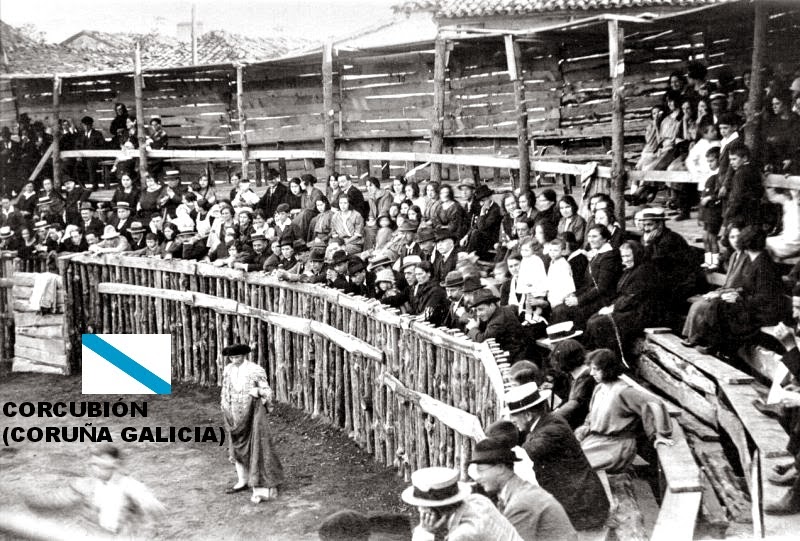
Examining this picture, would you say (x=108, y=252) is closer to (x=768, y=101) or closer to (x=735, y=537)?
(x=768, y=101)

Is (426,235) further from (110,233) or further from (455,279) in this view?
(110,233)

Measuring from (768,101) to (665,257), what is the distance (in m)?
1.93

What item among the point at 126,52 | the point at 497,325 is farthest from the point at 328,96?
the point at 126,52

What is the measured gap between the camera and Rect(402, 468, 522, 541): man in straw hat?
4.61 metres

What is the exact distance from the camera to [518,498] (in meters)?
5.00

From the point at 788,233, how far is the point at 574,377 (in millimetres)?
→ 2571

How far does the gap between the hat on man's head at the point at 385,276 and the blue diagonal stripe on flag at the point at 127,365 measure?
3474 mm

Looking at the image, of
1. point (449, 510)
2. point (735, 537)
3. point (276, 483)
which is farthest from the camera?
point (276, 483)

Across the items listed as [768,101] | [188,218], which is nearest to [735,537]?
[768,101]

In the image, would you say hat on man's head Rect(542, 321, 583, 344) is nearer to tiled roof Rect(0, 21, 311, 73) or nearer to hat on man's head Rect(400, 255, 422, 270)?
hat on man's head Rect(400, 255, 422, 270)

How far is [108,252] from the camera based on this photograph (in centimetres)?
1548

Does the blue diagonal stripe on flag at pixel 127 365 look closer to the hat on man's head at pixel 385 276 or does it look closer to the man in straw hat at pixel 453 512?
the hat on man's head at pixel 385 276

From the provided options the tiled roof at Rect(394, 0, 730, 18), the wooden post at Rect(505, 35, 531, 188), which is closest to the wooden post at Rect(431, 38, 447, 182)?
the wooden post at Rect(505, 35, 531, 188)

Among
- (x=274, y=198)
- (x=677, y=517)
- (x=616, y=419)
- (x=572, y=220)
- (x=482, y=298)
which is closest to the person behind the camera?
(x=677, y=517)
